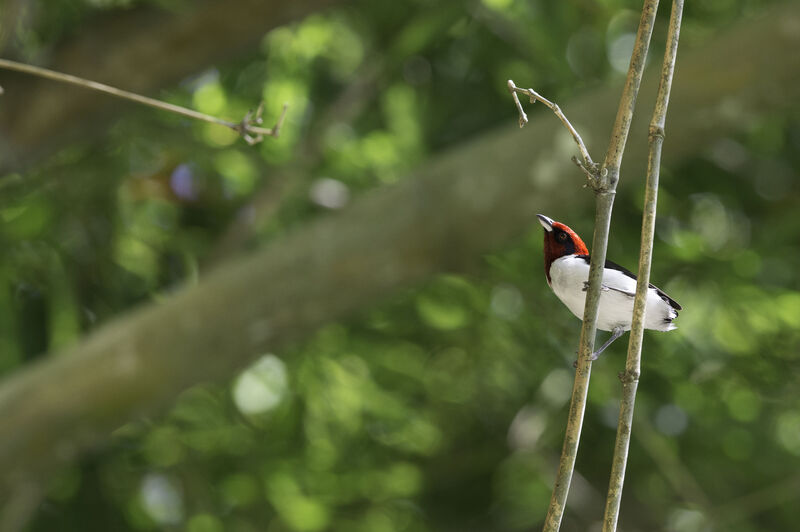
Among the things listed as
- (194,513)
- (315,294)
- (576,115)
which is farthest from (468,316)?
(194,513)

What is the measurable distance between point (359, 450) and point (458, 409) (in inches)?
13.8

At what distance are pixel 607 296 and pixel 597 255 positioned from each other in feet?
0.25

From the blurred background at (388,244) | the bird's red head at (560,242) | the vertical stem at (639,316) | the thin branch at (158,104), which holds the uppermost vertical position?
the blurred background at (388,244)

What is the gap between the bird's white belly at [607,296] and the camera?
0.48 m

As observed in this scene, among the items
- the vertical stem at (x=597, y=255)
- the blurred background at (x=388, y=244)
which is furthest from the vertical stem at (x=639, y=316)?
the blurred background at (x=388, y=244)

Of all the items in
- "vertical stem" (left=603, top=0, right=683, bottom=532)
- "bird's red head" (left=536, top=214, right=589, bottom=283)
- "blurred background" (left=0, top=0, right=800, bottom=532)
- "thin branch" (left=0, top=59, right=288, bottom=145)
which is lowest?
"vertical stem" (left=603, top=0, right=683, bottom=532)

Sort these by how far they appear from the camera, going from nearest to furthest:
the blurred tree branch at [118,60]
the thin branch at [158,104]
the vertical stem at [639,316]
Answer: the vertical stem at [639,316], the thin branch at [158,104], the blurred tree branch at [118,60]

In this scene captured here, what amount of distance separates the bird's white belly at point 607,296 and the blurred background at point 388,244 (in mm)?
→ 1335

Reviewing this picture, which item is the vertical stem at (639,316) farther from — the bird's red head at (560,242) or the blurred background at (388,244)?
the blurred background at (388,244)

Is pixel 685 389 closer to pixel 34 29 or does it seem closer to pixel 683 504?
pixel 683 504

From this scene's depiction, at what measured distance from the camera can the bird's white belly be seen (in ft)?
1.59

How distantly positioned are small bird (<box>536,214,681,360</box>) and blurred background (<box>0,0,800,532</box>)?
1.31 metres

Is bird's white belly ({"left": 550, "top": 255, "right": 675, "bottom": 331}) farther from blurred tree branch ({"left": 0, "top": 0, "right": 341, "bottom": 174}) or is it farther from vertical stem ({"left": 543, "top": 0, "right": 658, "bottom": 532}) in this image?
blurred tree branch ({"left": 0, "top": 0, "right": 341, "bottom": 174})

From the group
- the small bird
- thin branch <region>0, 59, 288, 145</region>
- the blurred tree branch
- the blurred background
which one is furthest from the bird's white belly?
the blurred tree branch
